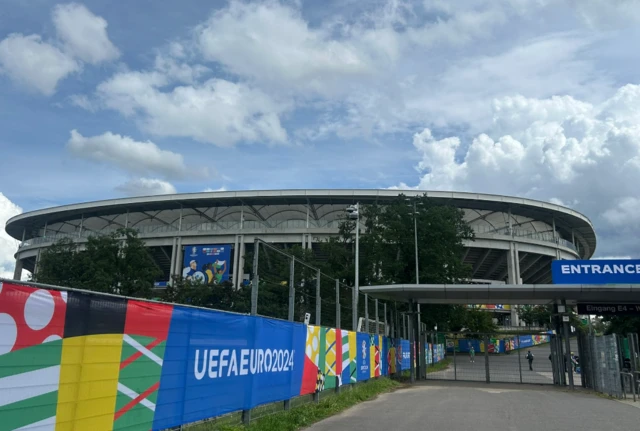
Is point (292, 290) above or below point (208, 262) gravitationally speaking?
below

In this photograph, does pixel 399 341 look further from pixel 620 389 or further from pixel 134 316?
pixel 134 316

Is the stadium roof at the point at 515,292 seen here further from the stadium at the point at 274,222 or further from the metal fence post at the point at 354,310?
the stadium at the point at 274,222

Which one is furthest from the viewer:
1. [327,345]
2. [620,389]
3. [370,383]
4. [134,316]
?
[370,383]

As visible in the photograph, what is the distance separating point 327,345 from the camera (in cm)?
1332

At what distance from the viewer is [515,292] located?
21859 mm

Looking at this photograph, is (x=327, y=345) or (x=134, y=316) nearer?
(x=134, y=316)

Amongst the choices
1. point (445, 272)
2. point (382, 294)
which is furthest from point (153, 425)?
point (445, 272)

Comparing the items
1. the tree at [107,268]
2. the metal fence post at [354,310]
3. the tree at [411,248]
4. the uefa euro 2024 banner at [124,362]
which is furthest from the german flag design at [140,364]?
the tree at [107,268]

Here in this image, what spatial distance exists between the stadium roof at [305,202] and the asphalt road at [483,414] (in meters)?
45.4

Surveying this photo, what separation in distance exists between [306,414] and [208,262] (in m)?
53.3

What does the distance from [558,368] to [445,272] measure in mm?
16006

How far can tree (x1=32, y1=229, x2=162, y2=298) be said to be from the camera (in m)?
45.2

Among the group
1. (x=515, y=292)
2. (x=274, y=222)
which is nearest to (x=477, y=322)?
(x=274, y=222)

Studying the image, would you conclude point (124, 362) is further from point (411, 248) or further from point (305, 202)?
point (305, 202)
